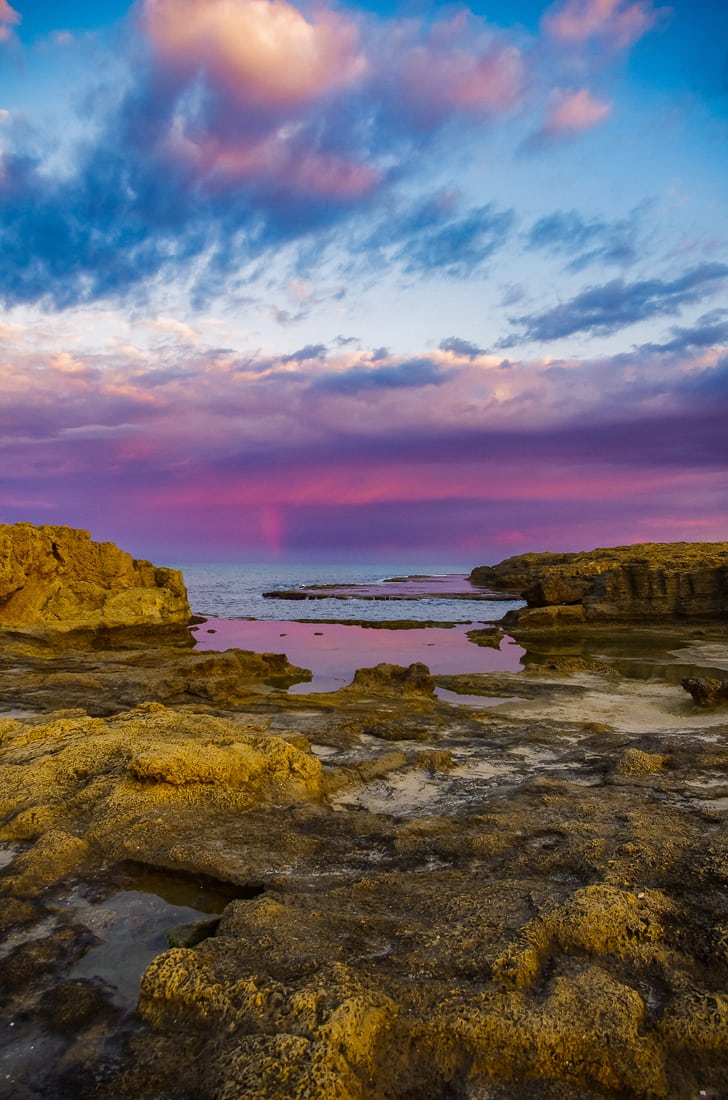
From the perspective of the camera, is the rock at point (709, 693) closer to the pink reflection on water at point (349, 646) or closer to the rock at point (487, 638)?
the pink reflection on water at point (349, 646)

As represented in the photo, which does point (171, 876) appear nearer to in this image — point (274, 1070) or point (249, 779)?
point (249, 779)

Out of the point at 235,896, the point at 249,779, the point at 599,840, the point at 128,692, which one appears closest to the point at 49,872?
the point at 235,896

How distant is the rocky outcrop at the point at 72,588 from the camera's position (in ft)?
75.5

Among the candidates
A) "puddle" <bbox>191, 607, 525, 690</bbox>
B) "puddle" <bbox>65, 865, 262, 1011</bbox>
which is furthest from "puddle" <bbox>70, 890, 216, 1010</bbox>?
"puddle" <bbox>191, 607, 525, 690</bbox>

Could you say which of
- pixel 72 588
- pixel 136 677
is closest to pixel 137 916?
pixel 136 677

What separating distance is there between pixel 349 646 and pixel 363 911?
21.2 m

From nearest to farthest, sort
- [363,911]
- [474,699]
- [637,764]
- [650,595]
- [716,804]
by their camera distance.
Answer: [363,911] < [716,804] < [637,764] < [474,699] < [650,595]

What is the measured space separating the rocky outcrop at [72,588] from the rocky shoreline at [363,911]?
51.3 ft

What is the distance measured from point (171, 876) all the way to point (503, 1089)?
3.27m

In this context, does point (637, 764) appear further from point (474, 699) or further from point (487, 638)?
point (487, 638)

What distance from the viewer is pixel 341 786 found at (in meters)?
7.45

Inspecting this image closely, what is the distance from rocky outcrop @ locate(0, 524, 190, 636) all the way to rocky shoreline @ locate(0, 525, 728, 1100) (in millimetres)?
15643

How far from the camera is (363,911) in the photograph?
4.06 meters

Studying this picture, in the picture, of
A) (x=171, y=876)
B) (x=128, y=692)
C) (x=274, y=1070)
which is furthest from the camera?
(x=128, y=692)
